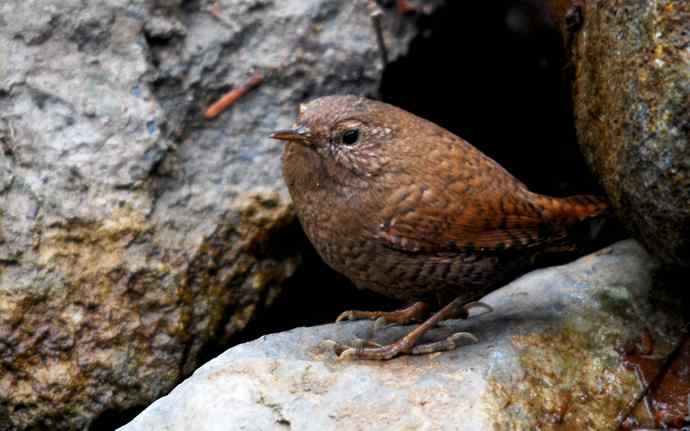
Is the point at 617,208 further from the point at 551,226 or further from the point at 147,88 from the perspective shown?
the point at 147,88

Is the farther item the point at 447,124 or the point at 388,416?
the point at 447,124

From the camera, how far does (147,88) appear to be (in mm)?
5004

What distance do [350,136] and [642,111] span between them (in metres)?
1.23

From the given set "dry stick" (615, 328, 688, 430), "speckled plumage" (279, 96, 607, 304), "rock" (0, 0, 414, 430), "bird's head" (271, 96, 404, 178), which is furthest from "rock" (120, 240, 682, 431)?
"bird's head" (271, 96, 404, 178)

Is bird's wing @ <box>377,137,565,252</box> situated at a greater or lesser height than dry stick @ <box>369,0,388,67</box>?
lesser

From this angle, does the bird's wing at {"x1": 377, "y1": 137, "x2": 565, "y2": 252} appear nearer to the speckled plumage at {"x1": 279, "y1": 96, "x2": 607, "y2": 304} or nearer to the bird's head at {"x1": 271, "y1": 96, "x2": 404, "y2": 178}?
the speckled plumage at {"x1": 279, "y1": 96, "x2": 607, "y2": 304}

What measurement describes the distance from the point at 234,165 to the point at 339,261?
1.24 m

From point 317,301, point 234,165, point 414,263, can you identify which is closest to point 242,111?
point 234,165

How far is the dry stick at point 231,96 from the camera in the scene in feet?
17.1

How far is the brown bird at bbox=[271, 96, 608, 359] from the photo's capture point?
13.3 ft

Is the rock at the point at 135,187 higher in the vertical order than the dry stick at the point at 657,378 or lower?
higher

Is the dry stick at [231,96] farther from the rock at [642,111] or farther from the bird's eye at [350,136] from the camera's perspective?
the rock at [642,111]

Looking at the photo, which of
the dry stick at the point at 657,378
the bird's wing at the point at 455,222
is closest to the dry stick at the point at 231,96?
the bird's wing at the point at 455,222

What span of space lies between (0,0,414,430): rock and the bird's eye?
3.48ft
